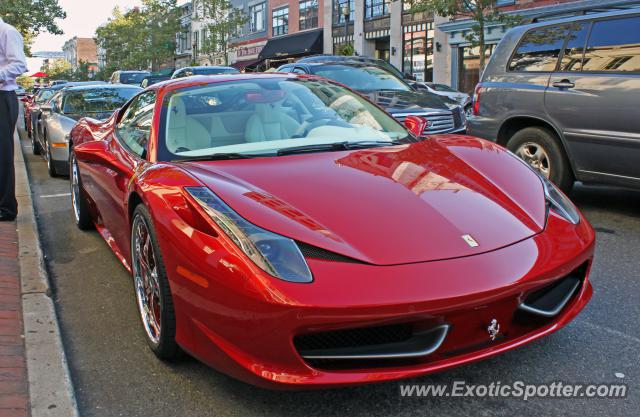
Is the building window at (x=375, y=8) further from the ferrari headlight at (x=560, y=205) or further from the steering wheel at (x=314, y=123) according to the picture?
the ferrari headlight at (x=560, y=205)

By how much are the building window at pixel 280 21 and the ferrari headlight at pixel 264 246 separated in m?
41.0

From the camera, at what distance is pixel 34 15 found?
3622cm

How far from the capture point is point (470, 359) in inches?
92.7

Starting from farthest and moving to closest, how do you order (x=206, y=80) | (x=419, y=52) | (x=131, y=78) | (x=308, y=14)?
(x=308, y=14) → (x=419, y=52) → (x=131, y=78) → (x=206, y=80)

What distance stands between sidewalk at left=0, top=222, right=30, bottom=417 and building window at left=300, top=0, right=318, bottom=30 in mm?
35610

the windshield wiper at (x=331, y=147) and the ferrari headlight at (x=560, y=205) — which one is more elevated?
the windshield wiper at (x=331, y=147)

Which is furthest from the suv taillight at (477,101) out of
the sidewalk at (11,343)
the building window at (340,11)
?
the building window at (340,11)

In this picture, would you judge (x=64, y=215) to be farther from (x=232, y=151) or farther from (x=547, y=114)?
(x=547, y=114)

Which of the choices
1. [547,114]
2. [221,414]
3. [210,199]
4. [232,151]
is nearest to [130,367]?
[221,414]

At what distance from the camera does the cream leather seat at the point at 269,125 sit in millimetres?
3600

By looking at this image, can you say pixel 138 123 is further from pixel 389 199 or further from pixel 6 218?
pixel 6 218

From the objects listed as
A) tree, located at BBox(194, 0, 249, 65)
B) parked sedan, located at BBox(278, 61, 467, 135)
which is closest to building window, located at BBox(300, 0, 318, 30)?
tree, located at BBox(194, 0, 249, 65)

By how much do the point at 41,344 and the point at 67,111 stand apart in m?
7.07

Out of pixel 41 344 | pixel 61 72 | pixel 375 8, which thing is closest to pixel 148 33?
pixel 375 8
